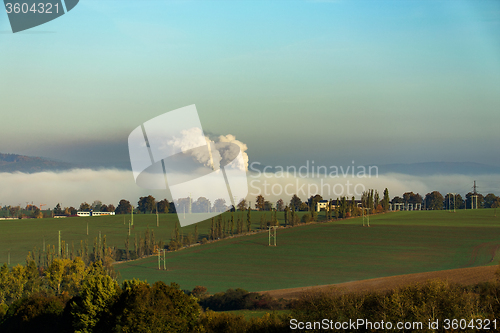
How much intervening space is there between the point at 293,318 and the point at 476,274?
140ft

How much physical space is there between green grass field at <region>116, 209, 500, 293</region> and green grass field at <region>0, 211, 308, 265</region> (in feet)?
72.0

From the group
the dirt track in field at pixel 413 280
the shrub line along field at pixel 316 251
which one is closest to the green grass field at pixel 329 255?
the shrub line along field at pixel 316 251

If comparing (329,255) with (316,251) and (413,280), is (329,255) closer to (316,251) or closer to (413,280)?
(316,251)

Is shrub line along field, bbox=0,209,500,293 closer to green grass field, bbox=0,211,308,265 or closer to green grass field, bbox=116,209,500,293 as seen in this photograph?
green grass field, bbox=116,209,500,293

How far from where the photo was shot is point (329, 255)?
9631 centimetres

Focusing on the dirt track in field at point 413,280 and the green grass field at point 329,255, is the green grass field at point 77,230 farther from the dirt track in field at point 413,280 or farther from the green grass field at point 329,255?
the dirt track in field at point 413,280

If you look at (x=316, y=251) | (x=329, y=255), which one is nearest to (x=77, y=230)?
(x=316, y=251)

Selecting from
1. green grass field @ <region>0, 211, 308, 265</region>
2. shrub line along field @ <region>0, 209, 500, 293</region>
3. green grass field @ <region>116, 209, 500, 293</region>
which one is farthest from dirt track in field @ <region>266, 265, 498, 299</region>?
green grass field @ <region>0, 211, 308, 265</region>

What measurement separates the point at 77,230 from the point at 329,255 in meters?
80.7

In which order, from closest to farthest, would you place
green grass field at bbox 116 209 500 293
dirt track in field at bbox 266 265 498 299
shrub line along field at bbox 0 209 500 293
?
dirt track in field at bbox 266 265 498 299, green grass field at bbox 116 209 500 293, shrub line along field at bbox 0 209 500 293

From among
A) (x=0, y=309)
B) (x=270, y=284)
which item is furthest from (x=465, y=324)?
(x=270, y=284)

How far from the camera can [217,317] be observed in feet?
107

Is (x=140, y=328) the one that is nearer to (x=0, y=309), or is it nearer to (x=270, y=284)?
(x=0, y=309)

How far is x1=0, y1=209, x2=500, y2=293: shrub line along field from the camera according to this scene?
81.1 meters
